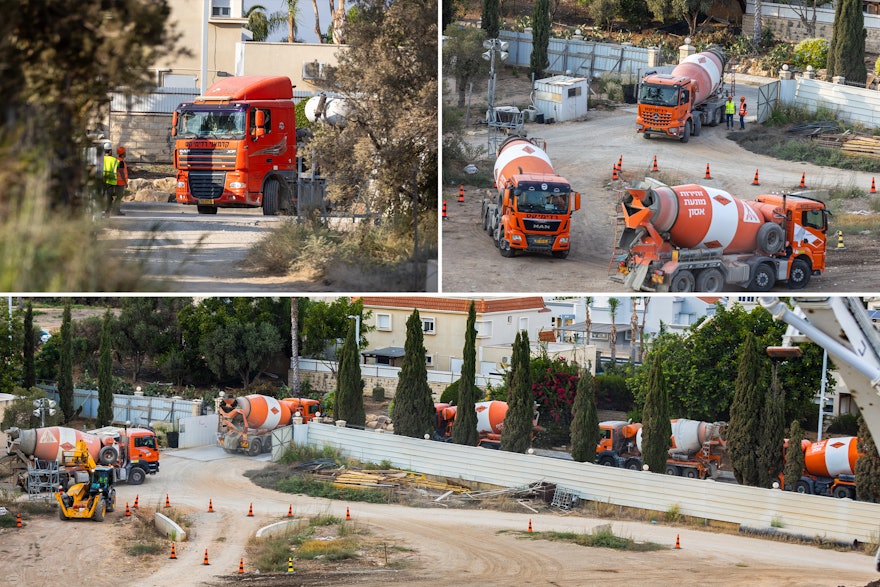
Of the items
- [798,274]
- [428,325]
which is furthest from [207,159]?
[428,325]

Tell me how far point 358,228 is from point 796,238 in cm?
1051

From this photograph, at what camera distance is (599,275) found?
3014cm

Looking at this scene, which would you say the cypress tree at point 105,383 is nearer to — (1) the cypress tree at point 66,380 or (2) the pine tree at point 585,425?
(1) the cypress tree at point 66,380

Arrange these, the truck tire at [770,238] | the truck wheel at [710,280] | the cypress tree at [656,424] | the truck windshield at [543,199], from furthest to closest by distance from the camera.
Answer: the cypress tree at [656,424] < the truck windshield at [543,199] < the truck tire at [770,238] < the truck wheel at [710,280]

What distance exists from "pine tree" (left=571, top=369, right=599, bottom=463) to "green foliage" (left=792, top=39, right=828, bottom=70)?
487 inches

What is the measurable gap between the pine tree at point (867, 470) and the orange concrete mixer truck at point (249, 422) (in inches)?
654

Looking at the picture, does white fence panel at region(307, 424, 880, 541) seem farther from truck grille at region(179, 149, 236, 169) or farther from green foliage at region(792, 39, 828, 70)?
green foliage at region(792, 39, 828, 70)

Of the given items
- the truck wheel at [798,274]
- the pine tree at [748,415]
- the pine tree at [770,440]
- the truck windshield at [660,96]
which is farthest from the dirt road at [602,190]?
the pine tree at [770,440]

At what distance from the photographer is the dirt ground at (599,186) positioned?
3022 centimetres

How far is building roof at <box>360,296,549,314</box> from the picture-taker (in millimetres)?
49219

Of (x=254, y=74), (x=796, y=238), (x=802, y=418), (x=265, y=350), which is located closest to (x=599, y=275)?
(x=796, y=238)

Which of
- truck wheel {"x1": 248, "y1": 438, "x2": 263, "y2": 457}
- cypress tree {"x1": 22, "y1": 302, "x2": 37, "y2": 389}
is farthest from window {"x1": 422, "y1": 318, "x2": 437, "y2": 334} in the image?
cypress tree {"x1": 22, "y1": 302, "x2": 37, "y2": 389}

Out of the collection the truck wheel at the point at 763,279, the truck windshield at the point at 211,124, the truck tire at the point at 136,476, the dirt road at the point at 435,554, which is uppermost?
the truck windshield at the point at 211,124

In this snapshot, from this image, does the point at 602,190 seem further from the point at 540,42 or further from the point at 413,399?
the point at 413,399
